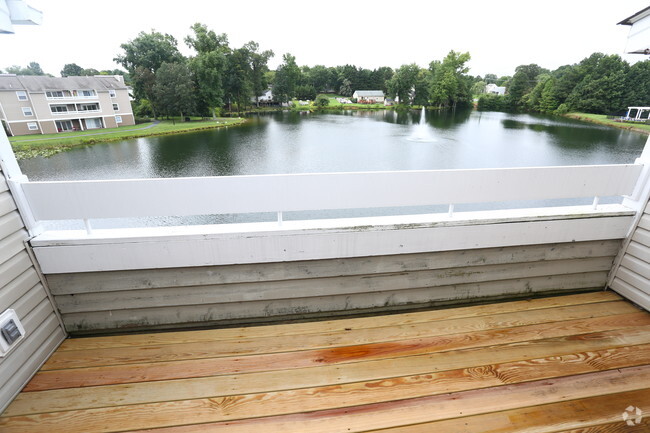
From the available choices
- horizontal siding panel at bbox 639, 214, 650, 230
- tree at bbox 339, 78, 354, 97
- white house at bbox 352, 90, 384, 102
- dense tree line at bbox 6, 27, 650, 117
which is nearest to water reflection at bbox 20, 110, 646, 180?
dense tree line at bbox 6, 27, 650, 117

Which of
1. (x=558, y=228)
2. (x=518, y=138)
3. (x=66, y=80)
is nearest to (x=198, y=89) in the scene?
(x=66, y=80)

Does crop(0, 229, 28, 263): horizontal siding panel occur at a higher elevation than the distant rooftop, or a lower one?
lower

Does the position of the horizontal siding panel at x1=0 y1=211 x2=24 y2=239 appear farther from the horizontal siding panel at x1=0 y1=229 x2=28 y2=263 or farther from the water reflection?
the water reflection

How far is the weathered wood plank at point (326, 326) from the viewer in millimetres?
1603

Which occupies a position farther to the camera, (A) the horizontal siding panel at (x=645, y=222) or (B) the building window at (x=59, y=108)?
(B) the building window at (x=59, y=108)

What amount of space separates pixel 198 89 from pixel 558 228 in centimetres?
1222

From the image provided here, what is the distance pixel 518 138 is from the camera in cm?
1318

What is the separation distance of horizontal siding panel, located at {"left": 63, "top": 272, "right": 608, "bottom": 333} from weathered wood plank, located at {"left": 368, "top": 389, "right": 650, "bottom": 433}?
24.9 inches

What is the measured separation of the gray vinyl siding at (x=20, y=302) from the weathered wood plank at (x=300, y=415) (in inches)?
7.7

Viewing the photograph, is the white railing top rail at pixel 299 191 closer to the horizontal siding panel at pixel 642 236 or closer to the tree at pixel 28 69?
the horizontal siding panel at pixel 642 236

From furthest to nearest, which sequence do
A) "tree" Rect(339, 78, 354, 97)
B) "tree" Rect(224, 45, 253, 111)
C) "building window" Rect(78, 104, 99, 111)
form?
"tree" Rect(339, 78, 354, 97) → "tree" Rect(224, 45, 253, 111) → "building window" Rect(78, 104, 99, 111)

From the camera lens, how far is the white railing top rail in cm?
142

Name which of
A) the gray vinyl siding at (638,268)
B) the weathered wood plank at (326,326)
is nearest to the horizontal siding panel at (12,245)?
the weathered wood plank at (326,326)

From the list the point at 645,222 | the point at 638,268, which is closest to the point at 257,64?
the point at 645,222
